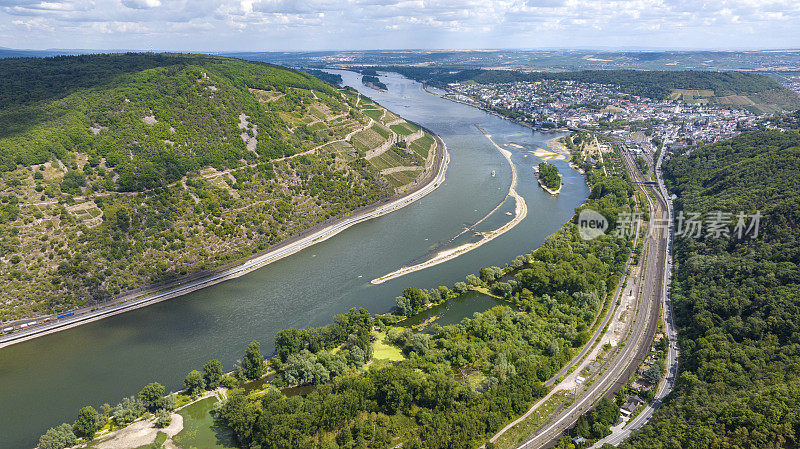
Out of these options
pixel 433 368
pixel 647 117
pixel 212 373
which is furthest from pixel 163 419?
pixel 647 117

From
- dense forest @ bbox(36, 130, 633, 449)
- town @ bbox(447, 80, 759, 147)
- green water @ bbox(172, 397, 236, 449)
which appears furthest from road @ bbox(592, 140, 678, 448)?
town @ bbox(447, 80, 759, 147)

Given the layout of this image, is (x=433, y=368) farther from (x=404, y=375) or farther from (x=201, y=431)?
(x=201, y=431)

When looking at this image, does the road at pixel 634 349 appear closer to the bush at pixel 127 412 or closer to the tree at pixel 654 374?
the tree at pixel 654 374

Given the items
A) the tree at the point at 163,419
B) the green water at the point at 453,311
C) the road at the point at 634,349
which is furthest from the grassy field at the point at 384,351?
the tree at the point at 163,419

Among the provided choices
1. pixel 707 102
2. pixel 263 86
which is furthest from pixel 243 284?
pixel 707 102

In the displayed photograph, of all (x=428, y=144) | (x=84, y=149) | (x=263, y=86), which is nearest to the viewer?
(x=84, y=149)

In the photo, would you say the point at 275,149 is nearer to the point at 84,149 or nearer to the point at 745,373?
the point at 84,149
